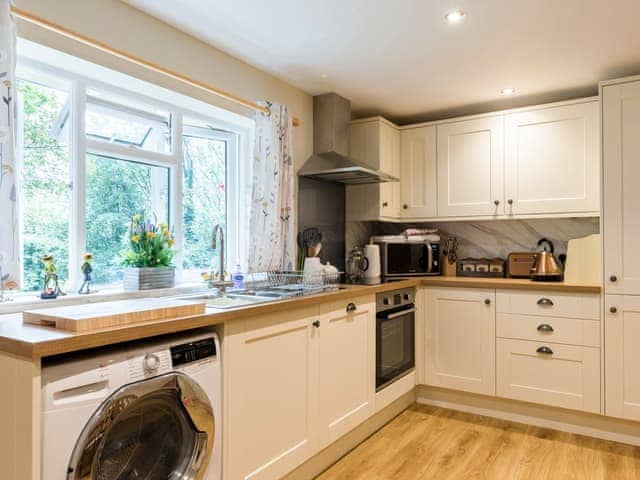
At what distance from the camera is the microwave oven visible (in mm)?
3334

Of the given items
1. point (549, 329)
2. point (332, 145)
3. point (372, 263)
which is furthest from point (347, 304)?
point (549, 329)

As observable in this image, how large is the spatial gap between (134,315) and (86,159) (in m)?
1.03

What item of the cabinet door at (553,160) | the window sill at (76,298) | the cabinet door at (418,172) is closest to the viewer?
the window sill at (76,298)

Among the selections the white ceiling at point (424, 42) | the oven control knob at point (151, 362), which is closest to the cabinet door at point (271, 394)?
the oven control knob at point (151, 362)

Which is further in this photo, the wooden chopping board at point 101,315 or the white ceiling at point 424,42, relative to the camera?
the white ceiling at point 424,42

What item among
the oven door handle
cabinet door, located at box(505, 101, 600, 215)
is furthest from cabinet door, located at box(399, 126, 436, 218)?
the oven door handle

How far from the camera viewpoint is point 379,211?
3.55 metres

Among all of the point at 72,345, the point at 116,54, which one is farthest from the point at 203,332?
the point at 116,54

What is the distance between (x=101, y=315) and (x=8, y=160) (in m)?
0.72

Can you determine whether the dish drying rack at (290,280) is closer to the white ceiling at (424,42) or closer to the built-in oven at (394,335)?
the built-in oven at (394,335)

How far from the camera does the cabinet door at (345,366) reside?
2.37 metres

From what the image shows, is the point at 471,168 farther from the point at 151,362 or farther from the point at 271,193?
the point at 151,362

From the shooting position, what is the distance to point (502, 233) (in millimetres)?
3689

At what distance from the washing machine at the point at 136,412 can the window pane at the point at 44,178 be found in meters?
0.82
